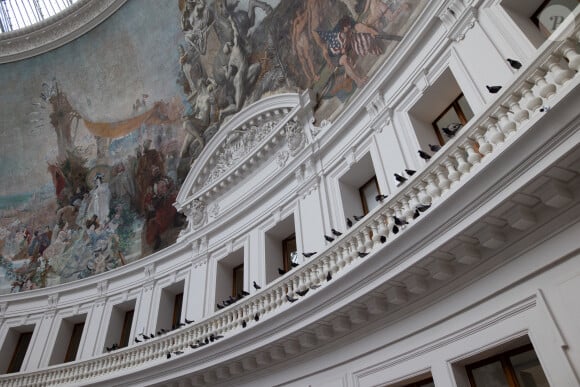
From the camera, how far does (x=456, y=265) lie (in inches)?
252

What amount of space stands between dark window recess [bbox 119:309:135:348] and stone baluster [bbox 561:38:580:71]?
640 inches

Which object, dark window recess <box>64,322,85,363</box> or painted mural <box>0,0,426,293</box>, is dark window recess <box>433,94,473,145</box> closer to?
painted mural <box>0,0,426,293</box>

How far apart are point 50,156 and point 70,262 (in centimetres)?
707

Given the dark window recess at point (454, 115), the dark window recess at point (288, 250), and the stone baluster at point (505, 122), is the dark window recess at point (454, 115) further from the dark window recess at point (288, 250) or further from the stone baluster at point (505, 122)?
the dark window recess at point (288, 250)

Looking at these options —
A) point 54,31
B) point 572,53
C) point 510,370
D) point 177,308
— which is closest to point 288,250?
point 177,308

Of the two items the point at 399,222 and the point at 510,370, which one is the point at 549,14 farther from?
the point at 510,370

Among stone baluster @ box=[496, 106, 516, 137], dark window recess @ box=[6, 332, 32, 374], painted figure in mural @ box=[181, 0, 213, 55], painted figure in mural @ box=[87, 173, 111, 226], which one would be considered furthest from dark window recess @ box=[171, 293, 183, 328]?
stone baluster @ box=[496, 106, 516, 137]

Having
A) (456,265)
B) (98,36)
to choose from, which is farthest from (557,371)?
(98,36)

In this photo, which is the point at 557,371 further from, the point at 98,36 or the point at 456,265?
the point at 98,36

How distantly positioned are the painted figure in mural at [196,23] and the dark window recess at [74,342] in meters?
13.1

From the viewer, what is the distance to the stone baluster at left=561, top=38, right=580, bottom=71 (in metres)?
4.77

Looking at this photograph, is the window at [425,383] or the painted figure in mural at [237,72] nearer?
the window at [425,383]

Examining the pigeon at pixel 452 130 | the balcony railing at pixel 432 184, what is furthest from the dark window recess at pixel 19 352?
the pigeon at pixel 452 130

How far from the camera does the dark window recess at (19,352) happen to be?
1684 cm
